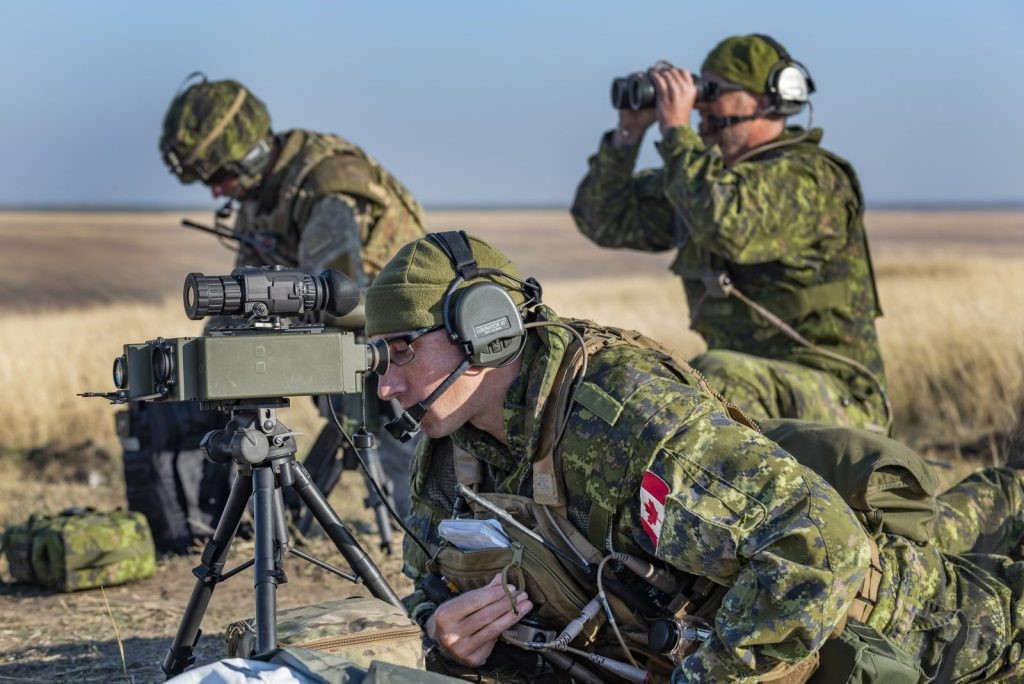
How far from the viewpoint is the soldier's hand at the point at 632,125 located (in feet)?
23.6

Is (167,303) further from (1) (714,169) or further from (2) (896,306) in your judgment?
(1) (714,169)

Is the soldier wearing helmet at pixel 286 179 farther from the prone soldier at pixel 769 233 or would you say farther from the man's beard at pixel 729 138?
the man's beard at pixel 729 138

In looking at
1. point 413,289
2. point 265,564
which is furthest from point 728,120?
point 265,564

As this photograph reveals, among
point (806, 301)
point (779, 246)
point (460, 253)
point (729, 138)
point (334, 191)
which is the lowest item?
point (806, 301)

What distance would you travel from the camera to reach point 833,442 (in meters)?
4.09

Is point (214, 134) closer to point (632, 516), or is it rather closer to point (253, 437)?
point (253, 437)

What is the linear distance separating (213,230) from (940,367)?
577cm

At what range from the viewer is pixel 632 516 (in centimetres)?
346

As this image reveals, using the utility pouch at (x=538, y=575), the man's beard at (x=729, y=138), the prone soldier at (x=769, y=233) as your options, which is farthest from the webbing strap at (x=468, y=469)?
the man's beard at (x=729, y=138)

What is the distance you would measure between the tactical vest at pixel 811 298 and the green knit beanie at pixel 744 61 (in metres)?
0.37

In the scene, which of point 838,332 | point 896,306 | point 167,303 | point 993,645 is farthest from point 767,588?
point 167,303

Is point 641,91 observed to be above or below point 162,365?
above

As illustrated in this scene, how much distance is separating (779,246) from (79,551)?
342 cm

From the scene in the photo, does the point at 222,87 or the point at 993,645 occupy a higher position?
the point at 222,87
